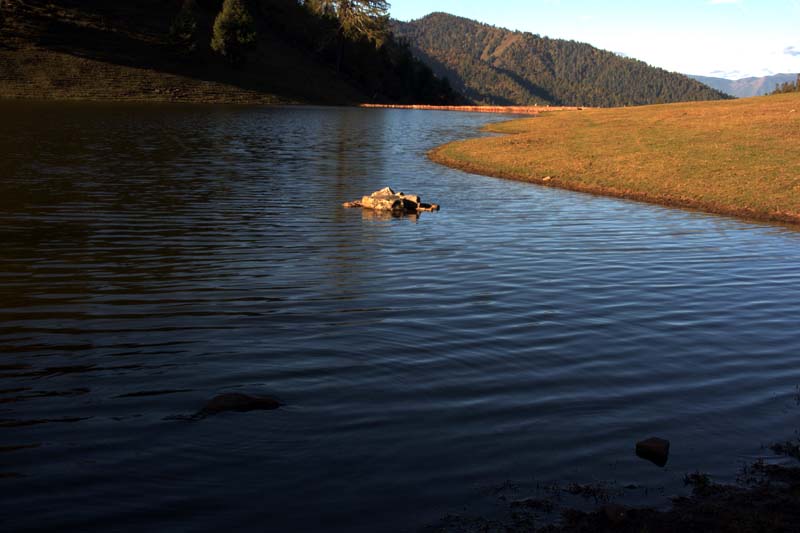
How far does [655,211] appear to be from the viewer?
85.6ft

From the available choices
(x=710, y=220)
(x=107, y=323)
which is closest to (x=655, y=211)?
(x=710, y=220)

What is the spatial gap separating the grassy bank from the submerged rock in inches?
429

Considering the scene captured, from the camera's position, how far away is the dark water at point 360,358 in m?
6.67

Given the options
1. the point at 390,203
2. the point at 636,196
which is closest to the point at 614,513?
the point at 390,203

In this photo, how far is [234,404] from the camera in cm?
809

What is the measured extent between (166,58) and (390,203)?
103m

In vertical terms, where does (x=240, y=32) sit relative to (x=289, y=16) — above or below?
below

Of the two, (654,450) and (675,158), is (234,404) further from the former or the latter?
(675,158)

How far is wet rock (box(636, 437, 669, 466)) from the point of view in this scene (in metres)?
7.34

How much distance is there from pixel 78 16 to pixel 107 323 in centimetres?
11649

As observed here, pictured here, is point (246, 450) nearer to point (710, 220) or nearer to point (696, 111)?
point (710, 220)

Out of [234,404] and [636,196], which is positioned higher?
[636,196]

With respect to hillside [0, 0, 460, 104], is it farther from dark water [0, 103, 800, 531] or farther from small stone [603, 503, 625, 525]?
small stone [603, 503, 625, 525]

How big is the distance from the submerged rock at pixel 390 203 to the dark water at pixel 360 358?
1362mm
